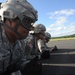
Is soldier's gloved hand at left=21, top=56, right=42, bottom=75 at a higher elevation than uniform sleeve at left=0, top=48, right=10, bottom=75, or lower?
lower

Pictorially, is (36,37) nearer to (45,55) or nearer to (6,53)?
(45,55)

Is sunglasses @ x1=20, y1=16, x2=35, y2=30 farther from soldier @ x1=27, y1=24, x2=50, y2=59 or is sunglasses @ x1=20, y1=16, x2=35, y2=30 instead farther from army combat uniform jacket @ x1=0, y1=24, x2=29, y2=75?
soldier @ x1=27, y1=24, x2=50, y2=59

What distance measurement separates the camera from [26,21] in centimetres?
363

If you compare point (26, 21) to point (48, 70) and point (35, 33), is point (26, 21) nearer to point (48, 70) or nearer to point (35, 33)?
point (48, 70)

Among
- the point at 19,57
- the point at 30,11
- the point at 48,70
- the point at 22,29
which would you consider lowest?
the point at 48,70

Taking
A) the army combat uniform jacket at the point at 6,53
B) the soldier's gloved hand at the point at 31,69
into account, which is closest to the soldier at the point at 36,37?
the soldier's gloved hand at the point at 31,69

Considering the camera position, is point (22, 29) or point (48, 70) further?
point (48, 70)

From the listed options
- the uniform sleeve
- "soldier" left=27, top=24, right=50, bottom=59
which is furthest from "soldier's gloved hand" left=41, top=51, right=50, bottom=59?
the uniform sleeve

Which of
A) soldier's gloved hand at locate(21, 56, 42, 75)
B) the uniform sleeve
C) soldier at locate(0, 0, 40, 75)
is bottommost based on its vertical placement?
soldier's gloved hand at locate(21, 56, 42, 75)

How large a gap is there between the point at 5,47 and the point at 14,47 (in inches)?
15.5

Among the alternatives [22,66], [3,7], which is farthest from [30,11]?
[22,66]

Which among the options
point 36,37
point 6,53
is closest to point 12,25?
point 6,53

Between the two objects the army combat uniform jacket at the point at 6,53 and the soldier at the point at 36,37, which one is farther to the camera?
the soldier at the point at 36,37

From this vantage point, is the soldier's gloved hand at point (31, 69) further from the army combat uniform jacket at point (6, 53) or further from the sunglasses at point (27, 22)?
the sunglasses at point (27, 22)
